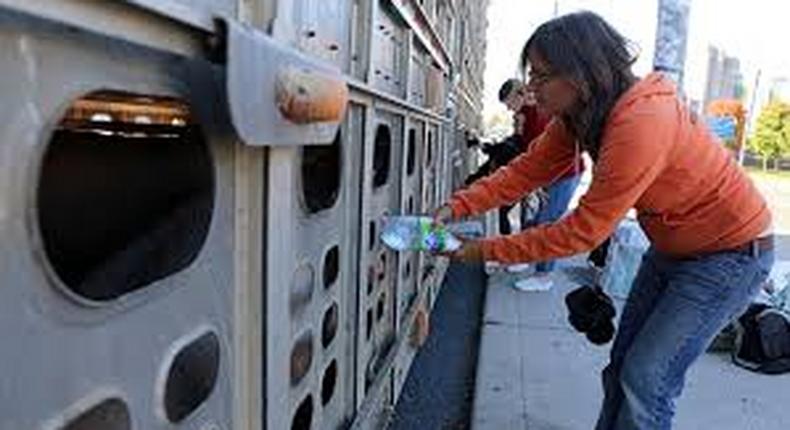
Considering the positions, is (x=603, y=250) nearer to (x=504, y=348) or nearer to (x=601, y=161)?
(x=504, y=348)

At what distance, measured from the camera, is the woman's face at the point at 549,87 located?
244cm

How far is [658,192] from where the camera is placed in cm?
261

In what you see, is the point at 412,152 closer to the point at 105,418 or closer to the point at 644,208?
the point at 644,208

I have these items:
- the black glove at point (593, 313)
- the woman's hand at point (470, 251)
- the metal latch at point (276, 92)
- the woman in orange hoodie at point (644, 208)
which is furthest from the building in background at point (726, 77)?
the metal latch at point (276, 92)

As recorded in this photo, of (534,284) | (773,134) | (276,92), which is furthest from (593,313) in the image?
(773,134)

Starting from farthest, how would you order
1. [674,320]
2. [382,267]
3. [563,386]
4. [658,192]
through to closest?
[563,386] → [382,267] → [674,320] → [658,192]

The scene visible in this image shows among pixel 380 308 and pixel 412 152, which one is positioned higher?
pixel 412 152

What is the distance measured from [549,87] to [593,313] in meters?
1.21

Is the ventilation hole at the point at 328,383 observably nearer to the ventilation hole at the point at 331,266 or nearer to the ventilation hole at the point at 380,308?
the ventilation hole at the point at 331,266

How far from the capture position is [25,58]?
0.93 m

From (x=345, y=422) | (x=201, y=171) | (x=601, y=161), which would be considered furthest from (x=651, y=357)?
(x=201, y=171)

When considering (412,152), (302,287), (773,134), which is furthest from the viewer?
(773,134)

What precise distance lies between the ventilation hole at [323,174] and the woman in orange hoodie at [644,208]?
49 centimetres

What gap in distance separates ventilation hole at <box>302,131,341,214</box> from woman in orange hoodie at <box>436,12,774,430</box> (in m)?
0.49
